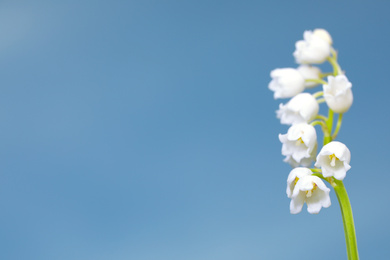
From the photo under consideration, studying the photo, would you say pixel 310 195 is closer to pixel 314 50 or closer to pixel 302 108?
pixel 302 108

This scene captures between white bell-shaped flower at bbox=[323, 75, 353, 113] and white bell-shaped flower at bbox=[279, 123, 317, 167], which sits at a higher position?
white bell-shaped flower at bbox=[323, 75, 353, 113]

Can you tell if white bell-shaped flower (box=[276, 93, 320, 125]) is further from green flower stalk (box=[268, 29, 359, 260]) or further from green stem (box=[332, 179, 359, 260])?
green stem (box=[332, 179, 359, 260])

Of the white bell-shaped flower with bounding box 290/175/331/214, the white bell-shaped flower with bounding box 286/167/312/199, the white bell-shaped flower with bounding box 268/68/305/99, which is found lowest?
the white bell-shaped flower with bounding box 290/175/331/214

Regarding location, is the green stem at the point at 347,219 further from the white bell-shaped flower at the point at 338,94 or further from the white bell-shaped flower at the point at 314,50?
the white bell-shaped flower at the point at 314,50

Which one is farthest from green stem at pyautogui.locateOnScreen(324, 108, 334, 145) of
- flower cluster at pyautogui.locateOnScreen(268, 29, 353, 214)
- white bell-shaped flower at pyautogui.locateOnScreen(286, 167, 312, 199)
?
white bell-shaped flower at pyautogui.locateOnScreen(286, 167, 312, 199)

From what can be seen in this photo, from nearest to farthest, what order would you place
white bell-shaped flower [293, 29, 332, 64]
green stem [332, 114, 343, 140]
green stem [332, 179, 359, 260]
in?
green stem [332, 179, 359, 260] < green stem [332, 114, 343, 140] < white bell-shaped flower [293, 29, 332, 64]

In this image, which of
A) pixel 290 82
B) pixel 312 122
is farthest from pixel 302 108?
pixel 290 82

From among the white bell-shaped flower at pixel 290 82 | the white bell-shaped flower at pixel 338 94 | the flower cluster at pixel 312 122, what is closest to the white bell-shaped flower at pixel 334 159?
the flower cluster at pixel 312 122
